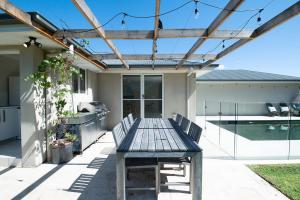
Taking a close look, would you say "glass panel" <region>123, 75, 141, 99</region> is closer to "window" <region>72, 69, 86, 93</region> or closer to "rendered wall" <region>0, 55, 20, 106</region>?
"window" <region>72, 69, 86, 93</region>

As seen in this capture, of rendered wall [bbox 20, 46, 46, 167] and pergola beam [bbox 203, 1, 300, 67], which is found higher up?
pergola beam [bbox 203, 1, 300, 67]

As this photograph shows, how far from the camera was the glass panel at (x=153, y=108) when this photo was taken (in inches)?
351

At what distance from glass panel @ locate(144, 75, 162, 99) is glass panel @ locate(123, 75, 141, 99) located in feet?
1.07

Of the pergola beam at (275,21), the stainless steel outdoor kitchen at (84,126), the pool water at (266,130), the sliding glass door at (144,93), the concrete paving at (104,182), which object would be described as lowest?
the concrete paving at (104,182)

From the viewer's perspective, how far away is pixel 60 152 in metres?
4.76

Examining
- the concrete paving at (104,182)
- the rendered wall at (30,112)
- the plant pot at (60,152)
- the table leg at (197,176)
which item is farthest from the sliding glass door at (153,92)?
the table leg at (197,176)

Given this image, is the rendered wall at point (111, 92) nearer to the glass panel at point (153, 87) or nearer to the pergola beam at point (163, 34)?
the glass panel at point (153, 87)

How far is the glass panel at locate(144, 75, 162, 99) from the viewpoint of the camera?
350 inches

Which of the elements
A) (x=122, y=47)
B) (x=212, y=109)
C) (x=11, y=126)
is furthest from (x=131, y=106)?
(x=212, y=109)

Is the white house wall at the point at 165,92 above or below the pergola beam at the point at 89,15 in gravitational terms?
below

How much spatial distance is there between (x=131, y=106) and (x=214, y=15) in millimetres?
6219

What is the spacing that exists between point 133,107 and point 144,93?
0.77 metres

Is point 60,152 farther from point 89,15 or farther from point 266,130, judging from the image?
point 266,130

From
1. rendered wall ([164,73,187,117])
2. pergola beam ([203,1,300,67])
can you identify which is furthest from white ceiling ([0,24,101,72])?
rendered wall ([164,73,187,117])
